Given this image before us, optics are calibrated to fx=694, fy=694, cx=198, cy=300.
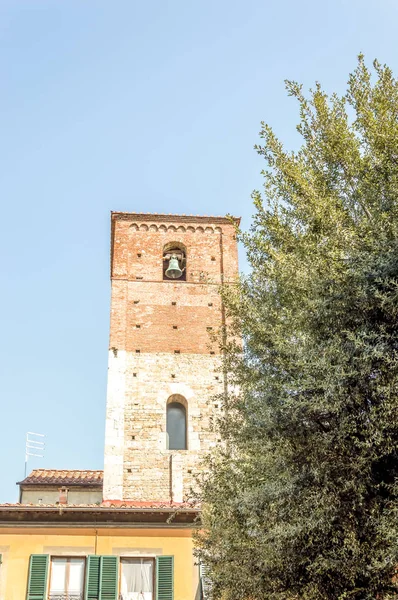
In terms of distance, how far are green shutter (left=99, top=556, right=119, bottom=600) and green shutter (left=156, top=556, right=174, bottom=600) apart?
84 centimetres

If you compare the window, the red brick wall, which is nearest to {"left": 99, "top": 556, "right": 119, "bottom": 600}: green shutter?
the window

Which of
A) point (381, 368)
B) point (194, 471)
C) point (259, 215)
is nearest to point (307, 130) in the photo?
point (259, 215)

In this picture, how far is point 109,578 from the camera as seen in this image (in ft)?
45.6

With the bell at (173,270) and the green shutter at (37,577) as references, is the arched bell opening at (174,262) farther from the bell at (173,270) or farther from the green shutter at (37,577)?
the green shutter at (37,577)

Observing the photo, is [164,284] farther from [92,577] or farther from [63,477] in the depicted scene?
[92,577]

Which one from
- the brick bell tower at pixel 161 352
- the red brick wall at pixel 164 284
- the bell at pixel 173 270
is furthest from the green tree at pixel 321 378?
the bell at pixel 173 270

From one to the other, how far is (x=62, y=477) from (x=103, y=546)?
Result: 711 centimetres

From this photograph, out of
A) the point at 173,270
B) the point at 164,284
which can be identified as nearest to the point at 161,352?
the point at 164,284

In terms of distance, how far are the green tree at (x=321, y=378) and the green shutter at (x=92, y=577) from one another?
5.18 metres

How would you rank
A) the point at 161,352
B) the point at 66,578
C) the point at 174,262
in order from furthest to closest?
the point at 174,262
the point at 161,352
the point at 66,578

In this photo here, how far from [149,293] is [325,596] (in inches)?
563

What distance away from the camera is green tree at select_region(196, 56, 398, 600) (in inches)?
273

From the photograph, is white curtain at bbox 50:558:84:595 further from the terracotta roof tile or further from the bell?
the bell

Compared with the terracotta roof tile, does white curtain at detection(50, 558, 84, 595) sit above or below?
below
